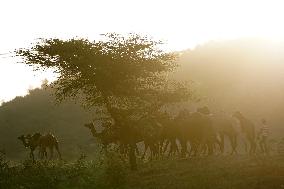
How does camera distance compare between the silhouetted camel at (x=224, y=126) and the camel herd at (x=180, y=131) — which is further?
the silhouetted camel at (x=224, y=126)

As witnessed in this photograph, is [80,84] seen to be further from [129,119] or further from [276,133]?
[276,133]

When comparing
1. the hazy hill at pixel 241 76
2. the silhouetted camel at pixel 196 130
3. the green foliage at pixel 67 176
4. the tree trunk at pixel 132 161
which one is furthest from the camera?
the hazy hill at pixel 241 76

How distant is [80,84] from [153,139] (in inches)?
208

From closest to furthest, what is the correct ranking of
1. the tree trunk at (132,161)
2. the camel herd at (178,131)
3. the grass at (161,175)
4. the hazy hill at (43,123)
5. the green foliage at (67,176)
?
the grass at (161,175) < the green foliage at (67,176) < the tree trunk at (132,161) < the camel herd at (178,131) < the hazy hill at (43,123)

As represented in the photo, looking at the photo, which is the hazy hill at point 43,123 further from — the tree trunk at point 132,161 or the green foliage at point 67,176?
the green foliage at point 67,176

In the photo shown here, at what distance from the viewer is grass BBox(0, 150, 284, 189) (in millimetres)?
18141

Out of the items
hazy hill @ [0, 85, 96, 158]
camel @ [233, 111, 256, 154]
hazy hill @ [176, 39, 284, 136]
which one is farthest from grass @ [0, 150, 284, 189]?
hazy hill @ [0, 85, 96, 158]

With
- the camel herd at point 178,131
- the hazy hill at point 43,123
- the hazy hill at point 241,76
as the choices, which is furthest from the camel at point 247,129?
the hazy hill at point 43,123

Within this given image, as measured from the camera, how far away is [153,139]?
2775 centimetres

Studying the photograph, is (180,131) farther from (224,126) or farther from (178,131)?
(224,126)

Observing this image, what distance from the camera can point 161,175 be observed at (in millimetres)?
20844

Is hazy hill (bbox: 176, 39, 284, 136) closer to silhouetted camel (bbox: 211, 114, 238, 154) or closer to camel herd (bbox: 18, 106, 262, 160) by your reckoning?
silhouetted camel (bbox: 211, 114, 238, 154)

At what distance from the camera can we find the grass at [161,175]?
18.1 metres

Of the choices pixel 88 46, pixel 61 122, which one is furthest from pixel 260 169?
pixel 61 122
